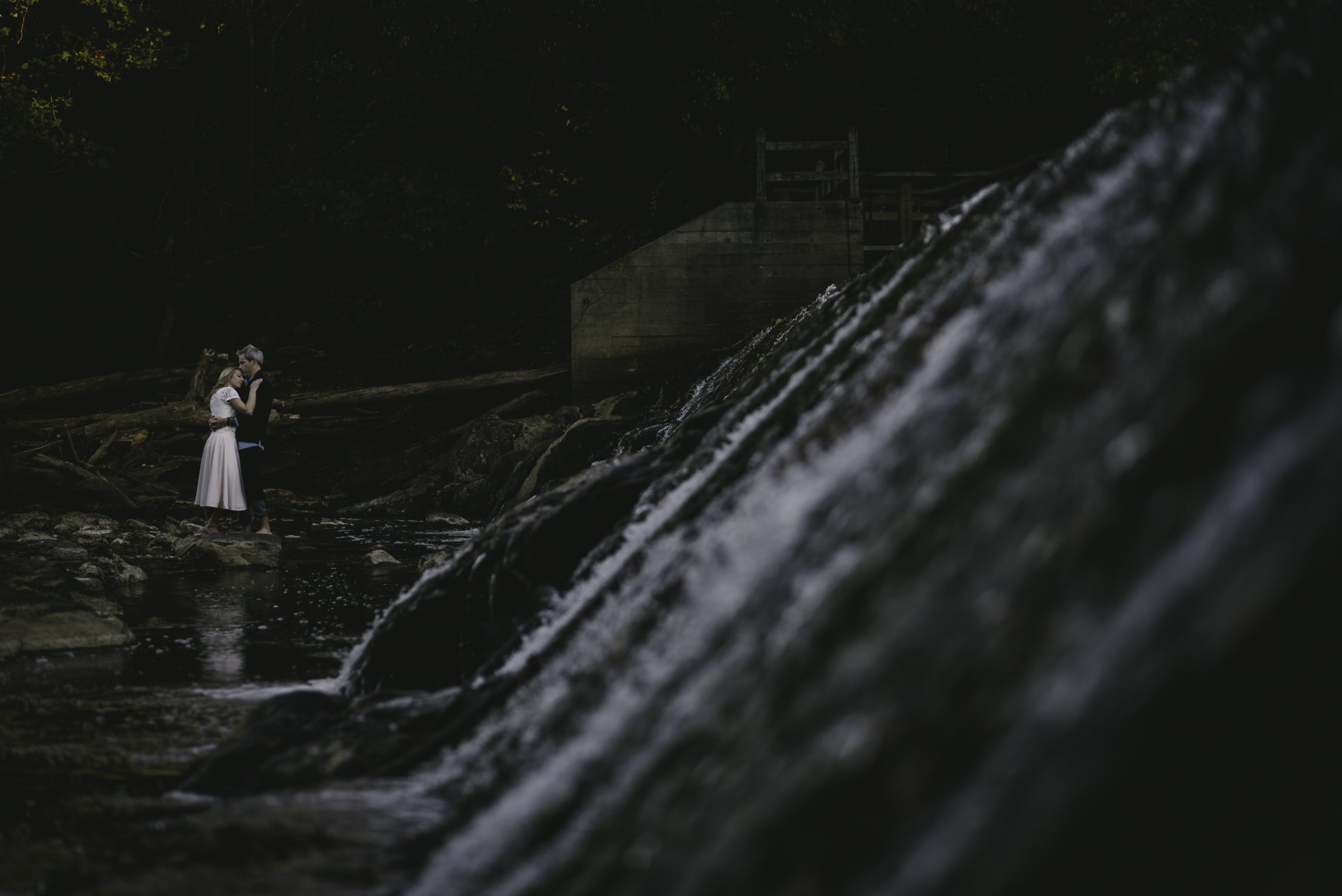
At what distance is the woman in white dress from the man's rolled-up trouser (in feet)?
0.35

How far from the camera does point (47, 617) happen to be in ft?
22.4

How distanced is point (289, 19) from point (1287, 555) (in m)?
27.2

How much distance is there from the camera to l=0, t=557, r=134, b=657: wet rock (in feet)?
22.0

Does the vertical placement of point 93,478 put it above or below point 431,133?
below

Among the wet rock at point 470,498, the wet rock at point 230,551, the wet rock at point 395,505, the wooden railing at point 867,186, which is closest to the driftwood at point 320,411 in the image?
the wet rock at point 395,505

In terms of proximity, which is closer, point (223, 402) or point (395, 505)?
point (223, 402)

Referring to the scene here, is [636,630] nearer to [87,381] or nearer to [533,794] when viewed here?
[533,794]

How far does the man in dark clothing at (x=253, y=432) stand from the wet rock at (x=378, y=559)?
1.46 metres

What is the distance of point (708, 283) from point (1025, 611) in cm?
1560

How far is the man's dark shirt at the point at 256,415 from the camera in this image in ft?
38.3

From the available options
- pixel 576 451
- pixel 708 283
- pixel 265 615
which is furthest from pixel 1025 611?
pixel 708 283

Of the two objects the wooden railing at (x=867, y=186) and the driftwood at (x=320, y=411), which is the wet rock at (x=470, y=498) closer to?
the driftwood at (x=320, y=411)

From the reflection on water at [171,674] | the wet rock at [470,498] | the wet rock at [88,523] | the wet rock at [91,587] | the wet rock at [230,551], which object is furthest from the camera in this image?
the wet rock at [470,498]

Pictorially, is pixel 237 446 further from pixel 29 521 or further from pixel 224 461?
pixel 29 521
